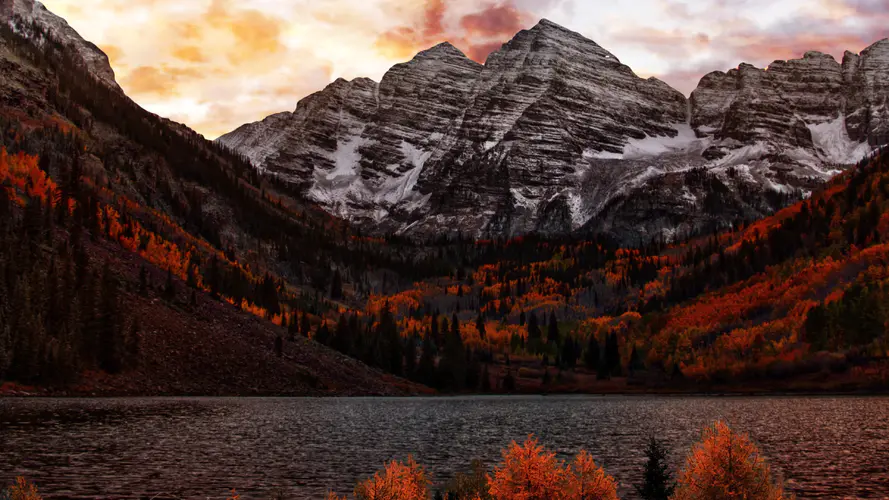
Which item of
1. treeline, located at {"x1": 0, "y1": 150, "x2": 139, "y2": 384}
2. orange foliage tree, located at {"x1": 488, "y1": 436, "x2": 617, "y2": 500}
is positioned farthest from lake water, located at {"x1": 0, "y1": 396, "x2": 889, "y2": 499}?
orange foliage tree, located at {"x1": 488, "y1": 436, "x2": 617, "y2": 500}

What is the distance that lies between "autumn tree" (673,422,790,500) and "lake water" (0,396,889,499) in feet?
76.7

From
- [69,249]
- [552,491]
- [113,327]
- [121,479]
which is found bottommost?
[121,479]

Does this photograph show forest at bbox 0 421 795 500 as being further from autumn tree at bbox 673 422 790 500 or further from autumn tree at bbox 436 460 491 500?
autumn tree at bbox 436 460 491 500

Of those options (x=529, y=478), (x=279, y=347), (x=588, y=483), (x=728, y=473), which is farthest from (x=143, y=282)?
(x=728, y=473)

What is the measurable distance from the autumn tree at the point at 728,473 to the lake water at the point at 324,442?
23.4m

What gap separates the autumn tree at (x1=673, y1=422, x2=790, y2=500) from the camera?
75.8 ft

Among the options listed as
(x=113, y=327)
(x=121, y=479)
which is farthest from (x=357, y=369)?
(x=121, y=479)

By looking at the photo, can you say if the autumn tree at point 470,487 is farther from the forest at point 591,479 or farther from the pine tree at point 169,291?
the pine tree at point 169,291

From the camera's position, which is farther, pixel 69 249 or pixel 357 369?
pixel 357 369

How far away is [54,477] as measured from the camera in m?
46.7

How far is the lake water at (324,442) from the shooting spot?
4797 centimetres

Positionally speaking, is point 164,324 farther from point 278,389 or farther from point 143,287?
point 278,389

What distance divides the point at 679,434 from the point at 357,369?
105138 millimetres

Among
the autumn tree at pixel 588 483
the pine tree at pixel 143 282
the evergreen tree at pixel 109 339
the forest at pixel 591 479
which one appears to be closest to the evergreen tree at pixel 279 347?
the pine tree at pixel 143 282
